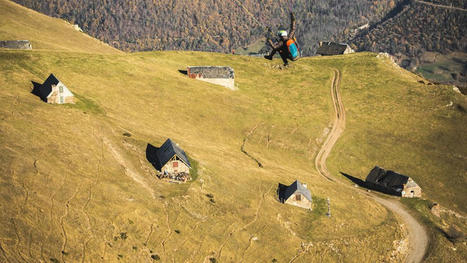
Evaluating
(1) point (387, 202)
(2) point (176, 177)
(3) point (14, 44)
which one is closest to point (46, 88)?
(2) point (176, 177)

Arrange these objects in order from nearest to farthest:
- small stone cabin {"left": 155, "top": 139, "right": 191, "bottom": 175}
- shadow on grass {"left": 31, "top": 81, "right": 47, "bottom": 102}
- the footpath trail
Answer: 1. small stone cabin {"left": 155, "top": 139, "right": 191, "bottom": 175}
2. the footpath trail
3. shadow on grass {"left": 31, "top": 81, "right": 47, "bottom": 102}

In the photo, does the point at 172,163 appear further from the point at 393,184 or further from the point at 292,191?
the point at 393,184

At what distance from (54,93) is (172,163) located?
1141 inches

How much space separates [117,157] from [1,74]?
121ft

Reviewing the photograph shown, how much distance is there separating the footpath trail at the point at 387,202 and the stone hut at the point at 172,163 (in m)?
36.6

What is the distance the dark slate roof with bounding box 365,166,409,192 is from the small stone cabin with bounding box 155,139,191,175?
43.7 metres

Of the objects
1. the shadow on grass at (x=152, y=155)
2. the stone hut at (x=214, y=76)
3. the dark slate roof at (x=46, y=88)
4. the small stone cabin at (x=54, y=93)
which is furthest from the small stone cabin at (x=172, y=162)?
the stone hut at (x=214, y=76)

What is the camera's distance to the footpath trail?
2968 inches

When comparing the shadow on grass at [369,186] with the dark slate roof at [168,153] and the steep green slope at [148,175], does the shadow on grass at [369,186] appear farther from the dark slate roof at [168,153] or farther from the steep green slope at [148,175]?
the dark slate roof at [168,153]

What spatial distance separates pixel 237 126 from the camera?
110 m

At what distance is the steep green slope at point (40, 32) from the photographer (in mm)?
139075

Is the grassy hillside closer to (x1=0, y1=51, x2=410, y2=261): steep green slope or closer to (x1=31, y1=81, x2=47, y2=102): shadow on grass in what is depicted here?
(x1=0, y1=51, x2=410, y2=261): steep green slope

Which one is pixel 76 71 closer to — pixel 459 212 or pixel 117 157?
pixel 117 157

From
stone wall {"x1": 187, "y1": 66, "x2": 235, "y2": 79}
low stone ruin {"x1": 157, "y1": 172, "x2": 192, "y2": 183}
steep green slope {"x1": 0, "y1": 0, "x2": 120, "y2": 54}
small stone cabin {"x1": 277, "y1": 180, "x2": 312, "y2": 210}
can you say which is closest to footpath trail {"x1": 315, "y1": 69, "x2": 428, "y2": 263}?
small stone cabin {"x1": 277, "y1": 180, "x2": 312, "y2": 210}
